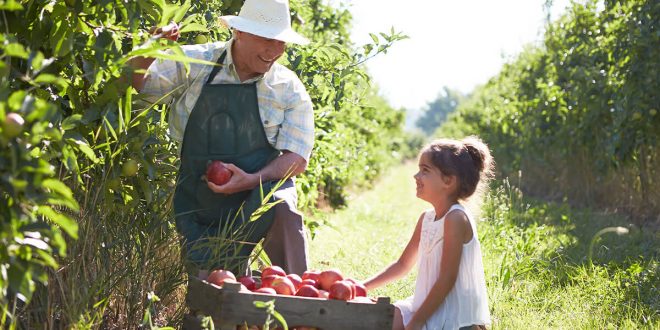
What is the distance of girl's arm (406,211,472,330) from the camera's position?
4.04 m

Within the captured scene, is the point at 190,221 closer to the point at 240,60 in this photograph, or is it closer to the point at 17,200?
the point at 240,60

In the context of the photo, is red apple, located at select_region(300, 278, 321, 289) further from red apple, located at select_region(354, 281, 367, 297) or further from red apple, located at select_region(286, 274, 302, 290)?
red apple, located at select_region(354, 281, 367, 297)

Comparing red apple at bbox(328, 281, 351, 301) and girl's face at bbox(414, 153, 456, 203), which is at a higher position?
girl's face at bbox(414, 153, 456, 203)

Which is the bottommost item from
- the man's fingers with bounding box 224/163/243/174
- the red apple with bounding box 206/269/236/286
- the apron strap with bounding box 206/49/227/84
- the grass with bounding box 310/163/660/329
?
the grass with bounding box 310/163/660/329

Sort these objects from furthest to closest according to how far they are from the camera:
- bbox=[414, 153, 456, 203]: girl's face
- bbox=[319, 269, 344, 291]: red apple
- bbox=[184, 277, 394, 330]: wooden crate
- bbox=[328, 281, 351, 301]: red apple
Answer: bbox=[414, 153, 456, 203]: girl's face → bbox=[319, 269, 344, 291]: red apple → bbox=[328, 281, 351, 301]: red apple → bbox=[184, 277, 394, 330]: wooden crate

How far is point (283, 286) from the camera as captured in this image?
144 inches

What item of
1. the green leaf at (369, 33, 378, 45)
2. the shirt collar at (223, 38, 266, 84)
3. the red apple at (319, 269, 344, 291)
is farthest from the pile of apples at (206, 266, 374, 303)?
the green leaf at (369, 33, 378, 45)

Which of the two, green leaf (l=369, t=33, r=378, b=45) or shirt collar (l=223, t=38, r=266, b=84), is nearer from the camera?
shirt collar (l=223, t=38, r=266, b=84)

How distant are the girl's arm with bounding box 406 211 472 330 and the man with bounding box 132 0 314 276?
0.56 m

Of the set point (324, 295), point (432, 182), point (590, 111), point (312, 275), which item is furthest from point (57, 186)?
point (590, 111)

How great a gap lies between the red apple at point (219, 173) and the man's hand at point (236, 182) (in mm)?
19

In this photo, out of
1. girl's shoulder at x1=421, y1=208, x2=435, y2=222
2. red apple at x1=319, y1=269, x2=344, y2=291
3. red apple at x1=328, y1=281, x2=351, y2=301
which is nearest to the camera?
red apple at x1=328, y1=281, x2=351, y2=301

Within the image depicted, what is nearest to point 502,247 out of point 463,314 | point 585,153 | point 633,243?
point 633,243

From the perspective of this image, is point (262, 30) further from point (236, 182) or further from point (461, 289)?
point (461, 289)
